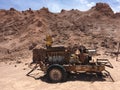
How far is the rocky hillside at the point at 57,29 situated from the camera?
1239 inches

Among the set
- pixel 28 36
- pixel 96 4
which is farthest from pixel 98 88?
pixel 96 4

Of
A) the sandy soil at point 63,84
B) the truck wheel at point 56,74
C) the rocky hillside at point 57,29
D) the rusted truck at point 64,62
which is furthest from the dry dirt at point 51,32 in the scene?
the truck wheel at point 56,74

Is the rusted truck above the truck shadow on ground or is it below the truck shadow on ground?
above

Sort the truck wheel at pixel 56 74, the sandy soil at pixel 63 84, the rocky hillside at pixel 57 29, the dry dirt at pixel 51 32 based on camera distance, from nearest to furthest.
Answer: the sandy soil at pixel 63 84 → the truck wheel at pixel 56 74 → the dry dirt at pixel 51 32 → the rocky hillside at pixel 57 29

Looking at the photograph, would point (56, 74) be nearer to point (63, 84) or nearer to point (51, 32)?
point (63, 84)

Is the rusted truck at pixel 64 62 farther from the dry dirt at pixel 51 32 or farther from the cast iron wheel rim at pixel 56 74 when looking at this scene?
the dry dirt at pixel 51 32

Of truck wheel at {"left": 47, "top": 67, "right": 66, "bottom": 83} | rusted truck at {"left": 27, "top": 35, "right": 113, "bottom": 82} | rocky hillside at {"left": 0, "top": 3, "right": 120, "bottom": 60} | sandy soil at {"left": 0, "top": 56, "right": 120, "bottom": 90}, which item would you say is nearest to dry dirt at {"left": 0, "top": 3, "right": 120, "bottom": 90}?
rocky hillside at {"left": 0, "top": 3, "right": 120, "bottom": 60}

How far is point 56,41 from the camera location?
3250 cm

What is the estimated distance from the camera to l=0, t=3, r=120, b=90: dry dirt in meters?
25.2

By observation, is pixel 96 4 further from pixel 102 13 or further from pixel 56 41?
pixel 56 41

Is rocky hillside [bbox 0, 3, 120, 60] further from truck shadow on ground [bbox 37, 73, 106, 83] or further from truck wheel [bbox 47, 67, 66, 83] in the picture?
truck wheel [bbox 47, 67, 66, 83]

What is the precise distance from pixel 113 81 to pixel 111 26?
22.8 meters

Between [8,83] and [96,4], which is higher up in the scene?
[96,4]

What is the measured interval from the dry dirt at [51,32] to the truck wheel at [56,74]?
117cm
